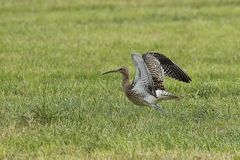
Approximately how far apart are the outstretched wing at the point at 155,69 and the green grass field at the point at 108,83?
1.46 feet

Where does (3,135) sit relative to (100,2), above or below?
above

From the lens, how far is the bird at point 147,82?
10172mm

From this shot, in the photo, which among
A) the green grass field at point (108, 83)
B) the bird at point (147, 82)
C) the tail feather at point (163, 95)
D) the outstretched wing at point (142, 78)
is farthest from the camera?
the tail feather at point (163, 95)

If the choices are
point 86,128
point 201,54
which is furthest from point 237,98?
point 201,54

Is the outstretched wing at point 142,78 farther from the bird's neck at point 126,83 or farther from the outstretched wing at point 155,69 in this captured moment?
the outstretched wing at point 155,69

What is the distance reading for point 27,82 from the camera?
13.6m

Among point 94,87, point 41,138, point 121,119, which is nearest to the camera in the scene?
point 41,138

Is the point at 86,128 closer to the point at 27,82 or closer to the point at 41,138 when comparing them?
the point at 41,138

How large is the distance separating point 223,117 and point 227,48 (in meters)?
8.04

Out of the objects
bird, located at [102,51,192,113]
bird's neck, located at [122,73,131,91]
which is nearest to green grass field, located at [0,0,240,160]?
bird, located at [102,51,192,113]

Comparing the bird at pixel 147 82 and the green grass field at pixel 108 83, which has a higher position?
the bird at pixel 147 82

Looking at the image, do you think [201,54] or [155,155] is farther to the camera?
[201,54]

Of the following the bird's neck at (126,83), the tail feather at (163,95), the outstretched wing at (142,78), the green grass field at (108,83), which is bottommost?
the green grass field at (108,83)

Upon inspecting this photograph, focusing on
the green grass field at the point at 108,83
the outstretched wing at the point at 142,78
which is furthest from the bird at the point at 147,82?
the green grass field at the point at 108,83
